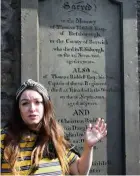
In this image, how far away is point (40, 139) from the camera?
2297 millimetres

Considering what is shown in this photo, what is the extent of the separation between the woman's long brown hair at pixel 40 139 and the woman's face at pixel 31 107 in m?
0.04

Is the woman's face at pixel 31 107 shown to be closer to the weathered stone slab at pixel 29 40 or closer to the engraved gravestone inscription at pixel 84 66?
the weathered stone slab at pixel 29 40

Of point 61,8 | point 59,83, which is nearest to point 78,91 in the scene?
point 59,83

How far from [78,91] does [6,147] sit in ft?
6.57

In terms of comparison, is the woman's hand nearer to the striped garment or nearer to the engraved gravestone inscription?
the striped garment

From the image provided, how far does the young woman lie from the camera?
7.16 feet

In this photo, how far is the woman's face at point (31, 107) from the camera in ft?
7.60

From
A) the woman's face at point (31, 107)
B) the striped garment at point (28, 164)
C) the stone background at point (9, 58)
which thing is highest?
the stone background at point (9, 58)

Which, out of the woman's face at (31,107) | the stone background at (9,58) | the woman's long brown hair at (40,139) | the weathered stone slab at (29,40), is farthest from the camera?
the stone background at (9,58)

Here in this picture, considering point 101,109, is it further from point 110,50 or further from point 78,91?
point 110,50

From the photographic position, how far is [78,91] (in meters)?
4.14

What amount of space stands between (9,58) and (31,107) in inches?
73.2

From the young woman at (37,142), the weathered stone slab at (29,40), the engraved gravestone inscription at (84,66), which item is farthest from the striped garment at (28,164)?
the engraved gravestone inscription at (84,66)

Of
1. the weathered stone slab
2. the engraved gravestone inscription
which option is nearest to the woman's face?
the weathered stone slab
